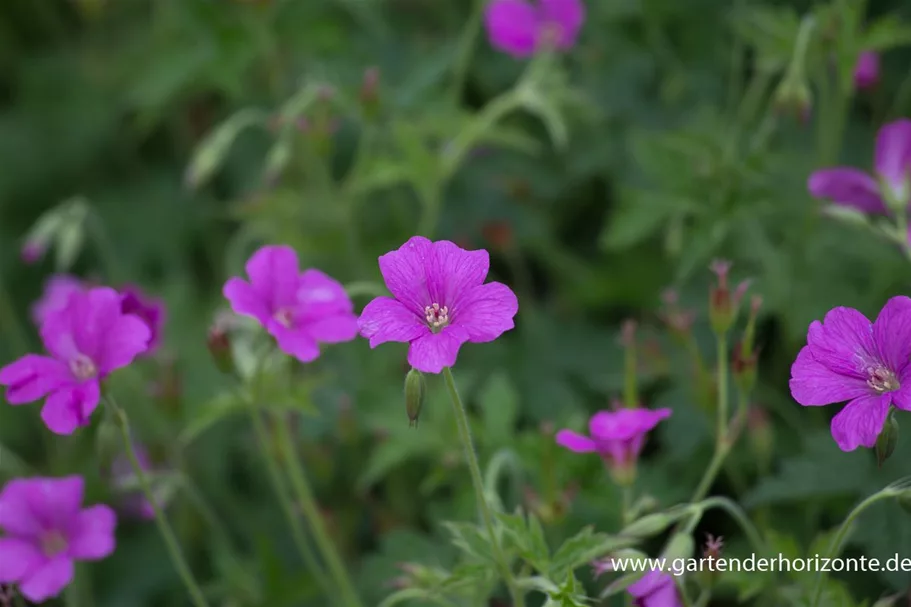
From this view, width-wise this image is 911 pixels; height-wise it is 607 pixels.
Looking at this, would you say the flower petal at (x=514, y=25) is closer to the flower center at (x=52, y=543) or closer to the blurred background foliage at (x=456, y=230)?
the blurred background foliage at (x=456, y=230)

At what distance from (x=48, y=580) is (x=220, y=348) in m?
0.41

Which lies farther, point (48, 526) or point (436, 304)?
point (48, 526)

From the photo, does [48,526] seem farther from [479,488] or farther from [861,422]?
[861,422]

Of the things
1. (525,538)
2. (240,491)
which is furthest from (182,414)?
(525,538)

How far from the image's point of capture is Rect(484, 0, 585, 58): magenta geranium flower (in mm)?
2406


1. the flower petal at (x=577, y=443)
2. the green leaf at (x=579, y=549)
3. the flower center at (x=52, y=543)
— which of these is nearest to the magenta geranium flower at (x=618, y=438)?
the flower petal at (x=577, y=443)

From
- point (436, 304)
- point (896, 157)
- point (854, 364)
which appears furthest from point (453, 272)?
point (896, 157)

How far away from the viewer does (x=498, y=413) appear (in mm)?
1864

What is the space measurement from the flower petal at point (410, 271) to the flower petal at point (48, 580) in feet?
2.19

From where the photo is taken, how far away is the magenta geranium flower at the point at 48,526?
5.02 feet

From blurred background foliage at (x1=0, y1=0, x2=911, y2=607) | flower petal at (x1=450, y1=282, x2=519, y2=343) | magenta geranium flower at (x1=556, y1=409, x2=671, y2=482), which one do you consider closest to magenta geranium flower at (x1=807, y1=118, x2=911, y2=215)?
blurred background foliage at (x1=0, y1=0, x2=911, y2=607)

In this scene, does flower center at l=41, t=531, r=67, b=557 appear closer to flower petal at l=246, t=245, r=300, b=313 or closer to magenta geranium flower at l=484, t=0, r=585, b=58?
flower petal at l=246, t=245, r=300, b=313

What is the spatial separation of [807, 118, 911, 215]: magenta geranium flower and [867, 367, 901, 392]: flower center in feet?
2.06

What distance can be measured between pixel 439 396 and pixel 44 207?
70.9 inches
